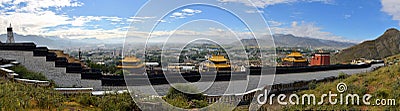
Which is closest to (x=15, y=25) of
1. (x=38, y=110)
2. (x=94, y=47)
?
(x=94, y=47)

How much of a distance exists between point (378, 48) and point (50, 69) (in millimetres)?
30590

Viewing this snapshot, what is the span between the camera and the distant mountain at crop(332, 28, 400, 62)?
27.0 m

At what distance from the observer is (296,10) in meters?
17.0

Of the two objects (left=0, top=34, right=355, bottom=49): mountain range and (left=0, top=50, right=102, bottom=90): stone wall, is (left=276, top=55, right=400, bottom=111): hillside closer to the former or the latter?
(left=0, top=34, right=355, bottom=49): mountain range

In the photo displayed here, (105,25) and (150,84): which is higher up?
(105,25)

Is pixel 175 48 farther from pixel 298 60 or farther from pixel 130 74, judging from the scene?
pixel 298 60

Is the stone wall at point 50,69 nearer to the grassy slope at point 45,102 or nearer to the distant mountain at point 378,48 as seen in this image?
the grassy slope at point 45,102

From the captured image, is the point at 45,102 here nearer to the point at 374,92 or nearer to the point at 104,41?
the point at 104,41

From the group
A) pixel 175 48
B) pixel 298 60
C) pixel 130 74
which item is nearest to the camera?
pixel 175 48

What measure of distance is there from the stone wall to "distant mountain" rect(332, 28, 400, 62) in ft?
80.6

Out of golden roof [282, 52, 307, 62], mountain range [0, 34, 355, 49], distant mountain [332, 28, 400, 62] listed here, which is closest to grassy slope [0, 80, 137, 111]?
mountain range [0, 34, 355, 49]

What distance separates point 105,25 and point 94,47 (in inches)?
51.6

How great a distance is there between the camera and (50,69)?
24.2 ft

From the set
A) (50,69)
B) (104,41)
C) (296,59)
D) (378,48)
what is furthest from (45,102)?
(378,48)
